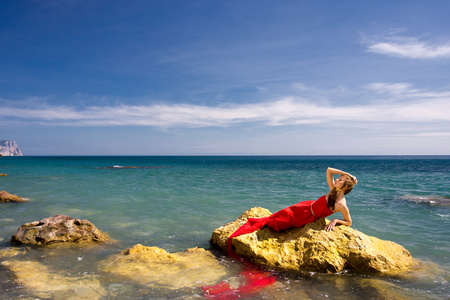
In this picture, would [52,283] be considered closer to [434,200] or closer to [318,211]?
[318,211]

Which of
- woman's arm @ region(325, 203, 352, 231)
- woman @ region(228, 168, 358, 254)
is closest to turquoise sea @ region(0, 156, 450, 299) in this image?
woman's arm @ region(325, 203, 352, 231)

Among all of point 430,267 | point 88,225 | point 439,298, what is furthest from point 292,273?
point 88,225

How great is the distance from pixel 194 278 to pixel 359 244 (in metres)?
3.38

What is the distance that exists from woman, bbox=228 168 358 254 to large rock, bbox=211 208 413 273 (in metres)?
0.15

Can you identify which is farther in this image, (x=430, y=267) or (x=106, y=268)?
(x=430, y=267)

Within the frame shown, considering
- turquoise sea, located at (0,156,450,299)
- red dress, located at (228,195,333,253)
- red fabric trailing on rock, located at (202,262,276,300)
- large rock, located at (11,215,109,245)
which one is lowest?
turquoise sea, located at (0,156,450,299)

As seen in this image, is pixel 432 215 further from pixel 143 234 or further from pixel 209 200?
pixel 143 234

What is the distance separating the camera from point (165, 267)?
5.49m

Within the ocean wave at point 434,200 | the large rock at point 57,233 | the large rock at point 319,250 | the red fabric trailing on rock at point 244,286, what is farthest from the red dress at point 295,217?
the ocean wave at point 434,200

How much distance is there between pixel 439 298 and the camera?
4.56 metres

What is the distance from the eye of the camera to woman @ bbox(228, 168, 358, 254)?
582 centimetres

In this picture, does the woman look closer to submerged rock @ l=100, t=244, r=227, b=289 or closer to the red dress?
the red dress

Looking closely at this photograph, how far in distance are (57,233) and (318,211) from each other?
6.70m

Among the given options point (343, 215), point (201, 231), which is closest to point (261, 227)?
point (343, 215)
